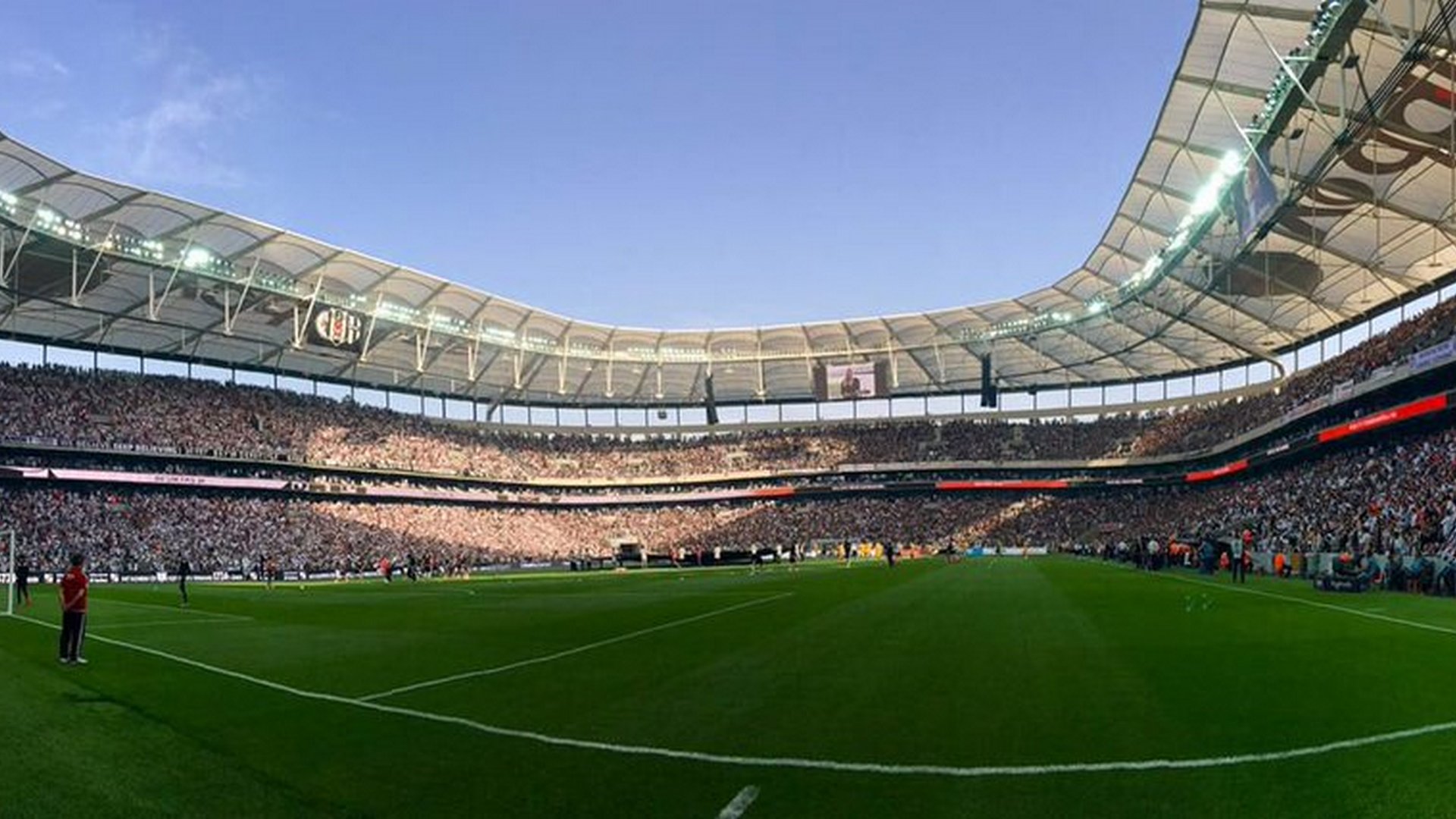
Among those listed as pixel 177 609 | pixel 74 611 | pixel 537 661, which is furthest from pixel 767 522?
pixel 74 611

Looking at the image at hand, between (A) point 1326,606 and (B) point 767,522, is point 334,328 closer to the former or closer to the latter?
(B) point 767,522

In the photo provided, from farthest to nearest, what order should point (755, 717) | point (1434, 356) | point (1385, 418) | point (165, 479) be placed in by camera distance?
point (165, 479)
point (1385, 418)
point (1434, 356)
point (755, 717)

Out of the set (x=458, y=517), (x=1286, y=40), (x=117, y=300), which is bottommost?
(x=458, y=517)

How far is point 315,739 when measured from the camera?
28.1 ft

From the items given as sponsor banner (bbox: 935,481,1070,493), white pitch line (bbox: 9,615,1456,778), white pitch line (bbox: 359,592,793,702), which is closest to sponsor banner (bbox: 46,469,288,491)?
white pitch line (bbox: 359,592,793,702)

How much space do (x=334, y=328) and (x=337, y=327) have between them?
21 centimetres

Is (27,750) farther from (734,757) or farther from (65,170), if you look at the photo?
(65,170)

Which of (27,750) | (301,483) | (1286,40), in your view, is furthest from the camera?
(301,483)

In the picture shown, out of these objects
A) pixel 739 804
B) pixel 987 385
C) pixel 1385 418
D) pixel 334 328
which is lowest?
pixel 739 804

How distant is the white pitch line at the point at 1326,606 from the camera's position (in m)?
16.1

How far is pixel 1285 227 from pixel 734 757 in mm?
44003

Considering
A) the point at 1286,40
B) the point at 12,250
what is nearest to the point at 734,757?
the point at 1286,40

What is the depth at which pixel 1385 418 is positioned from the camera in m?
44.2

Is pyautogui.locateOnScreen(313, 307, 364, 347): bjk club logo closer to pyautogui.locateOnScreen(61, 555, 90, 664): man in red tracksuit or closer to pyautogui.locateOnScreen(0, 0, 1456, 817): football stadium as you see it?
pyautogui.locateOnScreen(0, 0, 1456, 817): football stadium
